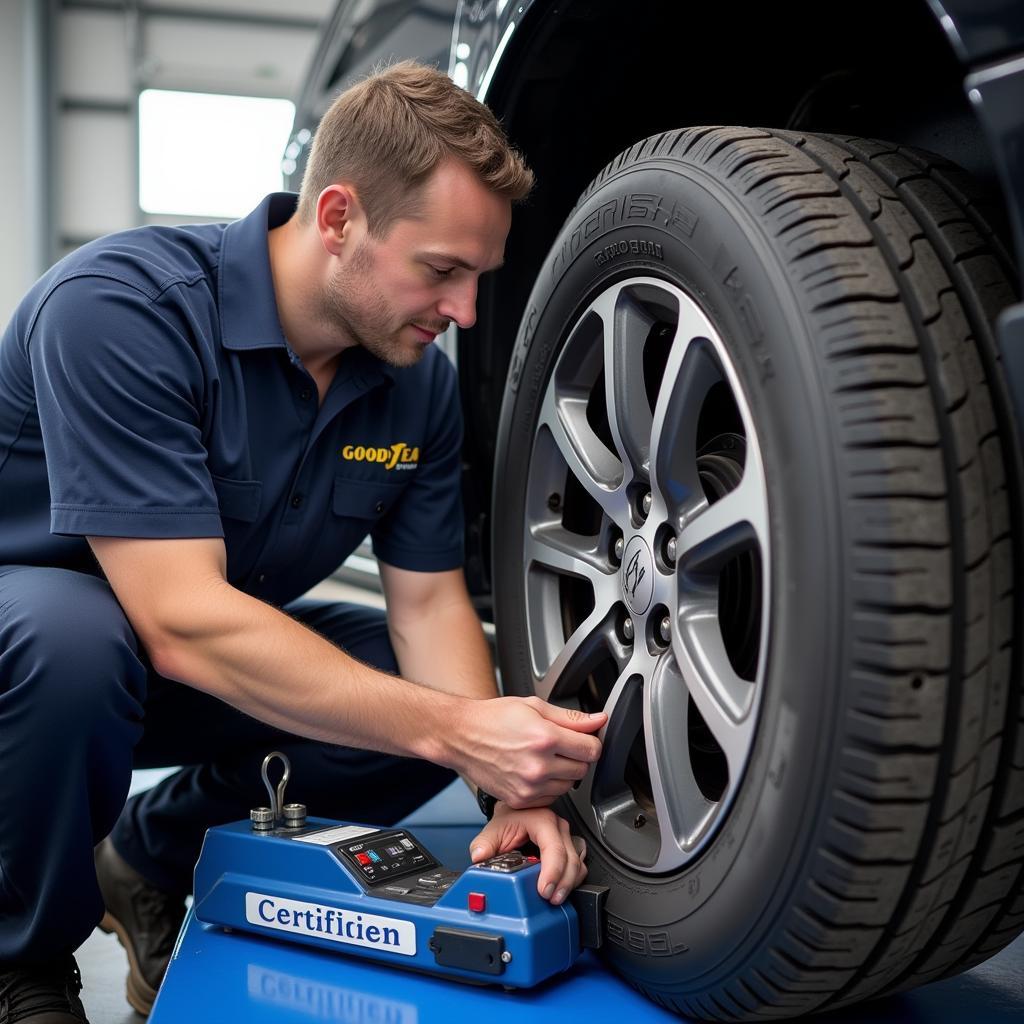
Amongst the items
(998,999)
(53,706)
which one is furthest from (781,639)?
(53,706)

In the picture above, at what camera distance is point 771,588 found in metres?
0.98

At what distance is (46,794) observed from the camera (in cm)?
134

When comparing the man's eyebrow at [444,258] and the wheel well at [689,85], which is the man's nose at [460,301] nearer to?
the man's eyebrow at [444,258]

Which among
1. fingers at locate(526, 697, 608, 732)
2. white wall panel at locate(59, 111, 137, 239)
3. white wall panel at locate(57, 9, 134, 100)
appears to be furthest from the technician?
white wall panel at locate(57, 9, 134, 100)

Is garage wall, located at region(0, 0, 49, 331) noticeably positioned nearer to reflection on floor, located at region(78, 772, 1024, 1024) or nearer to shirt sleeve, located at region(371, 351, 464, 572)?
shirt sleeve, located at region(371, 351, 464, 572)

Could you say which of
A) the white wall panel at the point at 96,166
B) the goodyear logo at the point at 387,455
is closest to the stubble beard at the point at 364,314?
the goodyear logo at the point at 387,455

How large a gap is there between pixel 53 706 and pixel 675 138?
2.96ft

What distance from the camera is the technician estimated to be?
1342mm

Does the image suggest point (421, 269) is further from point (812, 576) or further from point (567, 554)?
point (812, 576)

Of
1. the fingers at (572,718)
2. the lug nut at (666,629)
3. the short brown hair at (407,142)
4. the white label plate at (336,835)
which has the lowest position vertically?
the white label plate at (336,835)

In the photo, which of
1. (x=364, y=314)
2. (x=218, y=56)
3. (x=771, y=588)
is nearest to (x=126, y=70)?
(x=218, y=56)

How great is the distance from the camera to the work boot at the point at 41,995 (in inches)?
52.1

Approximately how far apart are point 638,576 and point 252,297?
0.69 m

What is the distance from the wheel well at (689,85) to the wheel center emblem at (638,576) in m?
0.52
